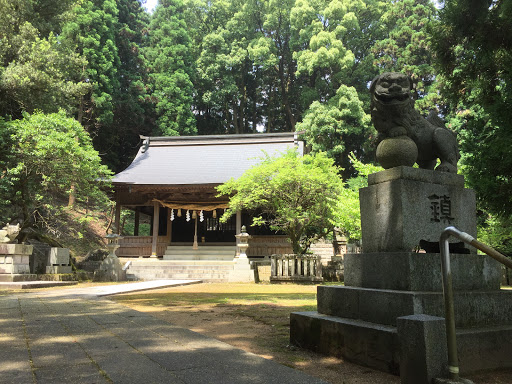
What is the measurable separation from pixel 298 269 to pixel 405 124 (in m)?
9.94

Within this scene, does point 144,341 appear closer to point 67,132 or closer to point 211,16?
point 67,132

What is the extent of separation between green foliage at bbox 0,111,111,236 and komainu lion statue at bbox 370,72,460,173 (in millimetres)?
11860

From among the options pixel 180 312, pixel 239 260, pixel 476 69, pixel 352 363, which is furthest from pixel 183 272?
pixel 352 363

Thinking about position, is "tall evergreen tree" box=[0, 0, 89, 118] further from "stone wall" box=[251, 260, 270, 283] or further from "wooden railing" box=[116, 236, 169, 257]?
"stone wall" box=[251, 260, 270, 283]

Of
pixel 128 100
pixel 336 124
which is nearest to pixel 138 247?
pixel 128 100

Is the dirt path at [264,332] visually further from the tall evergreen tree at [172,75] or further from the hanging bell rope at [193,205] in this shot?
the tall evergreen tree at [172,75]

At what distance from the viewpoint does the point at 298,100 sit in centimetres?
3522

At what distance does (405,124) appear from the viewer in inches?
149

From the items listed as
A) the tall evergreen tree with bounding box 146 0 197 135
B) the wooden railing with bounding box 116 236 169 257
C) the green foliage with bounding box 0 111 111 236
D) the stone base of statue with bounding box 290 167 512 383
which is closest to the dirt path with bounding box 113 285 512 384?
the stone base of statue with bounding box 290 167 512 383

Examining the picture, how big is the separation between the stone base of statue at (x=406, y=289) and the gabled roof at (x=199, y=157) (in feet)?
48.7

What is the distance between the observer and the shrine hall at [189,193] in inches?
733

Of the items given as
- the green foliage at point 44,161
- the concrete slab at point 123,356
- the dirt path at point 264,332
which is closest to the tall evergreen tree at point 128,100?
the green foliage at point 44,161

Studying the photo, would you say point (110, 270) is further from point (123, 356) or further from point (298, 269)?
point (123, 356)

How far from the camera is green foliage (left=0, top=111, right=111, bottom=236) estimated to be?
42.2ft
